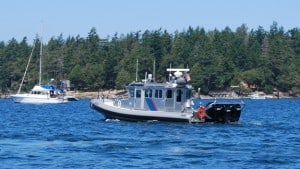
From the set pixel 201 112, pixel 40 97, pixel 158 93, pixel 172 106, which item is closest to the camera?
pixel 201 112

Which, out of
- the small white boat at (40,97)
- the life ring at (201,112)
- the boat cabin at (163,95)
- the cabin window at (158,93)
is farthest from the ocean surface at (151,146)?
the small white boat at (40,97)

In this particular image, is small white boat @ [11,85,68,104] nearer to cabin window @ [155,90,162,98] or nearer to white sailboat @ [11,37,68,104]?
white sailboat @ [11,37,68,104]

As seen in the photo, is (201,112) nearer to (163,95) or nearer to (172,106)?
(172,106)

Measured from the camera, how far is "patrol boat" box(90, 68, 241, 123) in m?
65.2

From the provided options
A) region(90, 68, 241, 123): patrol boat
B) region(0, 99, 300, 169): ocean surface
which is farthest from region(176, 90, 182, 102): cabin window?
region(0, 99, 300, 169): ocean surface

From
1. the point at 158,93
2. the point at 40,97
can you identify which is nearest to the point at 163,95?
the point at 158,93

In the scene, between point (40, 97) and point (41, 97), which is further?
point (41, 97)

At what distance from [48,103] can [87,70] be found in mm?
52548

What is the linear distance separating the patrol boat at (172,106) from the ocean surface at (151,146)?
106cm

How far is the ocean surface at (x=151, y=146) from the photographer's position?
39.3m

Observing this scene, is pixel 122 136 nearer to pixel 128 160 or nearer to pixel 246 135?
pixel 246 135

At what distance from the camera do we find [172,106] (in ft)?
216

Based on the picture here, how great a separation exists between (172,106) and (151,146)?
19228mm

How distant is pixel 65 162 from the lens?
39.4 m
